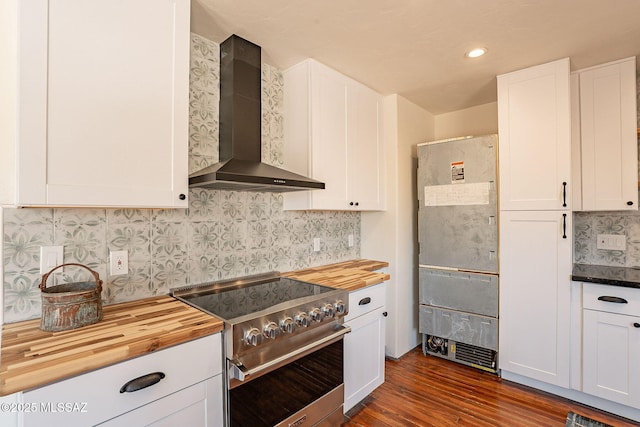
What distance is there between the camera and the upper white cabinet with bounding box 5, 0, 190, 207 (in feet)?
3.59

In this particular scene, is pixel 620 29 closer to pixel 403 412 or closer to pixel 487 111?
pixel 487 111

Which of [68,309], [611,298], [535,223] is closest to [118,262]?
[68,309]

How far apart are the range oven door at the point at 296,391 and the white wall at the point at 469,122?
2.50 meters

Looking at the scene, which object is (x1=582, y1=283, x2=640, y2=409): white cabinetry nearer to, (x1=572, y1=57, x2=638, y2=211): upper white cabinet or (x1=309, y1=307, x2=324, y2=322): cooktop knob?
(x1=572, y1=57, x2=638, y2=211): upper white cabinet

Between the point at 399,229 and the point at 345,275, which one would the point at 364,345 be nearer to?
the point at 345,275

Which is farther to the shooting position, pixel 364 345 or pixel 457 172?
pixel 457 172

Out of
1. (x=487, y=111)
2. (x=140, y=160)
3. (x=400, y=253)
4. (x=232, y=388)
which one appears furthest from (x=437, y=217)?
(x=140, y=160)

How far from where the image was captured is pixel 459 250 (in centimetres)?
264

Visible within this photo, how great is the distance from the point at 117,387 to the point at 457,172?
2.62 metres

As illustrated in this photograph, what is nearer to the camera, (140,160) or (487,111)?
(140,160)

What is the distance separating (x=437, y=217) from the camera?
2762mm

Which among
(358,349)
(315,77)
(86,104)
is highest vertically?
(315,77)

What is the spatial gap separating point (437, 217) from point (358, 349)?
137 cm

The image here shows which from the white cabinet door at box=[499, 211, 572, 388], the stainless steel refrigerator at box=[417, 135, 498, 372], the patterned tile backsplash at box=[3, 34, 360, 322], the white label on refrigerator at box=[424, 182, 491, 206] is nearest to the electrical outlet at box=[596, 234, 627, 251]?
the white cabinet door at box=[499, 211, 572, 388]
